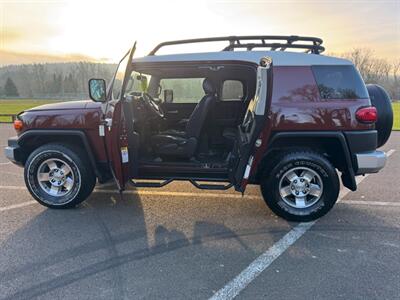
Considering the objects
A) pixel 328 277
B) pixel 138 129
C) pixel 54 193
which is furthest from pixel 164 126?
pixel 328 277

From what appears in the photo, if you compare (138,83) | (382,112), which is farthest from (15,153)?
(382,112)

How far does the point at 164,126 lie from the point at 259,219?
7.99 feet

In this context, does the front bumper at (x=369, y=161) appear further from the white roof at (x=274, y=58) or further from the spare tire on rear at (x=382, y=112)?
the white roof at (x=274, y=58)

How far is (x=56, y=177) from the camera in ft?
15.0

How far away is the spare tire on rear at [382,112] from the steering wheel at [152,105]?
299cm

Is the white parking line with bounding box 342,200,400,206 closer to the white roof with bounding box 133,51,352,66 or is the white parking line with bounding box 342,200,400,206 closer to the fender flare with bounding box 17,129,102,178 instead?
the white roof with bounding box 133,51,352,66

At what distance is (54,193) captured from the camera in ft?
15.0

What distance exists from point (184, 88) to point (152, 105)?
863 mm

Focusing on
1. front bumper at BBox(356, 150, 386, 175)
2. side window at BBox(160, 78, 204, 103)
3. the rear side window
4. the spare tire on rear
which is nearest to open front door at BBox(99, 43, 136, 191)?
side window at BBox(160, 78, 204, 103)

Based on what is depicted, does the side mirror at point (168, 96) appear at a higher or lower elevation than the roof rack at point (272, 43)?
lower

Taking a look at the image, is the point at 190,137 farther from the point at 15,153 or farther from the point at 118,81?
the point at 15,153

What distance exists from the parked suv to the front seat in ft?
0.05

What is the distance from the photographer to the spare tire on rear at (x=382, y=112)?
174 inches

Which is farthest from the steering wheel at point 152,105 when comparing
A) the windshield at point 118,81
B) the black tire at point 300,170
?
the black tire at point 300,170
